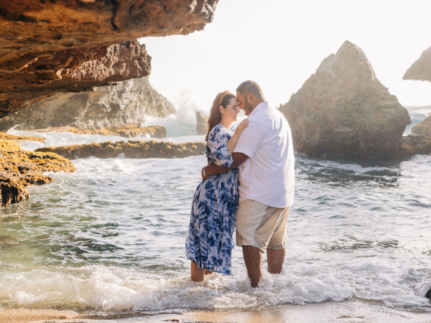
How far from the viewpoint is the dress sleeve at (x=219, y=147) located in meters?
3.37

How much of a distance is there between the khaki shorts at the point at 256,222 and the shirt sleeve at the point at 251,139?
465 mm

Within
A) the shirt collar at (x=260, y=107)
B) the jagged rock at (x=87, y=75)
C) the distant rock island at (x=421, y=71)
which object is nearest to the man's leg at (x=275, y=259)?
the shirt collar at (x=260, y=107)

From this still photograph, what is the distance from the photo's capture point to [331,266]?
179 inches

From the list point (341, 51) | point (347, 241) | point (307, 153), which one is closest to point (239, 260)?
point (347, 241)

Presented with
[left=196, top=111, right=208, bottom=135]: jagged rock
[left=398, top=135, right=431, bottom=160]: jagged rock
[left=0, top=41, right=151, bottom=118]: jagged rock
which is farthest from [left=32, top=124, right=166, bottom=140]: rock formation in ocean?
[left=0, top=41, right=151, bottom=118]: jagged rock

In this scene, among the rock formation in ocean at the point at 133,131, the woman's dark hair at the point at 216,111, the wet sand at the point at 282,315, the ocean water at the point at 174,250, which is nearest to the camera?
the wet sand at the point at 282,315

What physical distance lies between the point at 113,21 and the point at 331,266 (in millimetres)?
3686

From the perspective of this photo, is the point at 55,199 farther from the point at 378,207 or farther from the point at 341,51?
the point at 341,51

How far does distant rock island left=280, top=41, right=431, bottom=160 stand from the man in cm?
1340

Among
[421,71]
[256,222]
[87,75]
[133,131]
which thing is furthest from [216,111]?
[133,131]

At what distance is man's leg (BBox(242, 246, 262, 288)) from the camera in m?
3.49

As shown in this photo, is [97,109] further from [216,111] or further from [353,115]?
[216,111]

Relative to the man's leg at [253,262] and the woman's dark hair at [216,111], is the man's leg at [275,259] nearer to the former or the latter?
the man's leg at [253,262]

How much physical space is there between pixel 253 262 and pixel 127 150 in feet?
49.1
